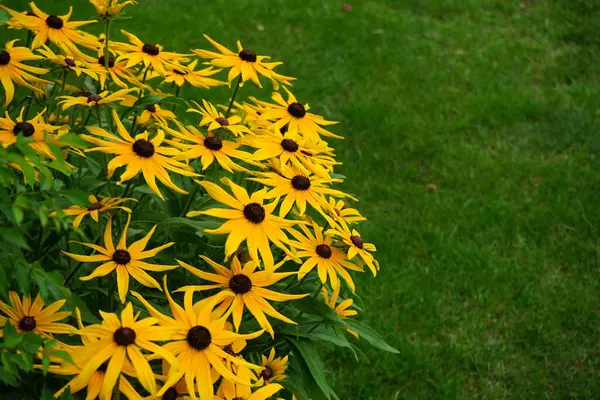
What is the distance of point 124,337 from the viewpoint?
142 cm

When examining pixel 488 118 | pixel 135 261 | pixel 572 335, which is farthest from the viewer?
pixel 488 118

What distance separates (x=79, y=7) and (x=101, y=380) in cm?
333

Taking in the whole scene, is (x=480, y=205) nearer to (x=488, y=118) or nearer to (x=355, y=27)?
(x=488, y=118)

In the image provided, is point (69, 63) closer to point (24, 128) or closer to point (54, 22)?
point (54, 22)

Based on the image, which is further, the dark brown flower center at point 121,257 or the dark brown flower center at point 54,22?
the dark brown flower center at point 54,22

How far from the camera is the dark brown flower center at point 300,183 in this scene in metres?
1.88

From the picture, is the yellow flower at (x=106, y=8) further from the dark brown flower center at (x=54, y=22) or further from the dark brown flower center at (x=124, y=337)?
the dark brown flower center at (x=124, y=337)

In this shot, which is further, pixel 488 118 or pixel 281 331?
pixel 488 118

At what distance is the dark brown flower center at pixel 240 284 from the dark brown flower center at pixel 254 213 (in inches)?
5.1

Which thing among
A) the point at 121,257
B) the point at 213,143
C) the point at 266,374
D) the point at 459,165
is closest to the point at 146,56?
the point at 213,143

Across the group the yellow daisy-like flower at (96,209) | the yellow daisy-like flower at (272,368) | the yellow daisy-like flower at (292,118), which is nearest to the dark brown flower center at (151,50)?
the yellow daisy-like flower at (292,118)

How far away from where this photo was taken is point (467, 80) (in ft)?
Result: 17.7

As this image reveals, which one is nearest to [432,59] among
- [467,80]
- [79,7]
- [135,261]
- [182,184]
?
[467,80]

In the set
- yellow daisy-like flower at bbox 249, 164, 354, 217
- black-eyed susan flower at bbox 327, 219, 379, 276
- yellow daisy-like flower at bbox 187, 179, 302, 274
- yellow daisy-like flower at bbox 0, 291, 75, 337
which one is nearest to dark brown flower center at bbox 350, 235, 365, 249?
black-eyed susan flower at bbox 327, 219, 379, 276
